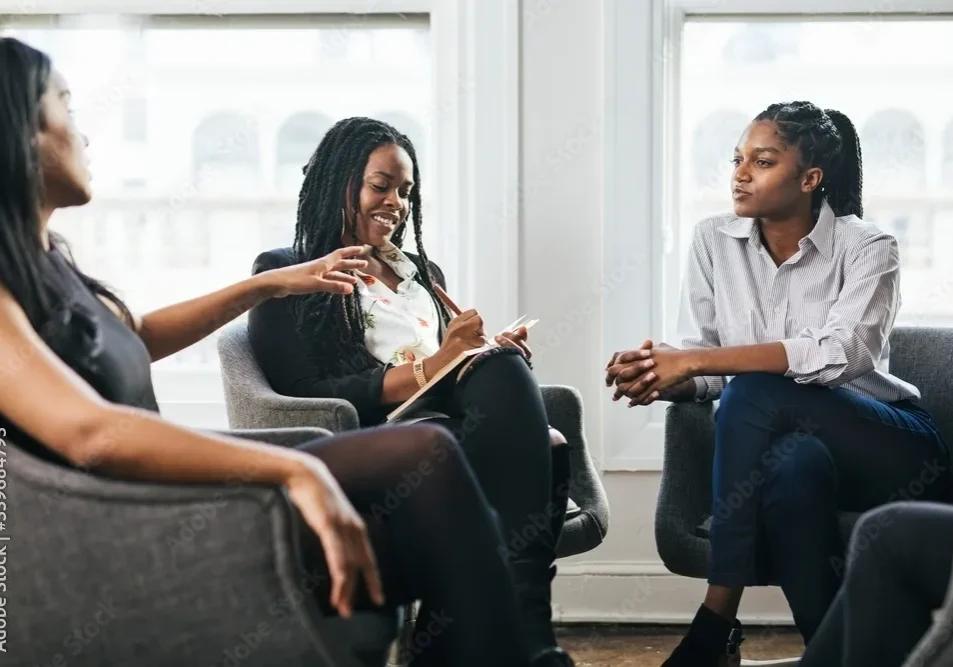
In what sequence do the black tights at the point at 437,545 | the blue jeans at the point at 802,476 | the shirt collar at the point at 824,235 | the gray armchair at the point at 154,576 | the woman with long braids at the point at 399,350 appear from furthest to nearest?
the shirt collar at the point at 824,235 < the blue jeans at the point at 802,476 < the woman with long braids at the point at 399,350 < the black tights at the point at 437,545 < the gray armchair at the point at 154,576

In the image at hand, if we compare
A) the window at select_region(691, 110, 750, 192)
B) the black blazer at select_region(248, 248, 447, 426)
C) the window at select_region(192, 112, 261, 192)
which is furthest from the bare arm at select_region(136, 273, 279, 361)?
the window at select_region(691, 110, 750, 192)

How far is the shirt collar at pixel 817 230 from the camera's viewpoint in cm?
245

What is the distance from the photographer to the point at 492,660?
4.14 ft

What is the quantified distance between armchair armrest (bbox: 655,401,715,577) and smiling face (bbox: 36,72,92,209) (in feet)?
4.32

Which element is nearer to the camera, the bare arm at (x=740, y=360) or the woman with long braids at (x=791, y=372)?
the woman with long braids at (x=791, y=372)

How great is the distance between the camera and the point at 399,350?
2395 mm

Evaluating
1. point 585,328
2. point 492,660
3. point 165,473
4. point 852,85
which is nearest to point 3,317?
point 165,473

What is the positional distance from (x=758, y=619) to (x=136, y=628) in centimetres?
230

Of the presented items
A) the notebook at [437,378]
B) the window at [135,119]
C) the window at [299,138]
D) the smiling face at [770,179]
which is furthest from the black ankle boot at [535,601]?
the window at [135,119]

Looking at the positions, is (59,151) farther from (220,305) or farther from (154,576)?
(154,576)

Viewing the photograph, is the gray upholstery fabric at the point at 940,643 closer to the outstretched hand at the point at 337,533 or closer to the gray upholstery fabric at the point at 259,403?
the outstretched hand at the point at 337,533

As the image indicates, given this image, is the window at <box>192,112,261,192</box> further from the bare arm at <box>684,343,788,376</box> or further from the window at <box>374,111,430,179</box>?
the bare arm at <box>684,343,788,376</box>

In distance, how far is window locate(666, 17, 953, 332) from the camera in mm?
3143

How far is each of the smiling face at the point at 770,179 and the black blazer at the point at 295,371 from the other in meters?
0.93
